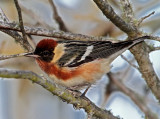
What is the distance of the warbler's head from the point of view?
346 cm

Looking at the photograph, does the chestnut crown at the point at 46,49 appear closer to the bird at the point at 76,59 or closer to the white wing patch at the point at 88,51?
the bird at the point at 76,59

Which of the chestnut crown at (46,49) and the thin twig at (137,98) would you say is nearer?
the chestnut crown at (46,49)

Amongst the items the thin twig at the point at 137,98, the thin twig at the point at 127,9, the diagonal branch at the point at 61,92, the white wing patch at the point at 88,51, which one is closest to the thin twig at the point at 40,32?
the white wing patch at the point at 88,51

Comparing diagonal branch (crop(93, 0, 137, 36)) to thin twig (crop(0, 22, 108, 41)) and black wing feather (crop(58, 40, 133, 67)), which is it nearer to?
black wing feather (crop(58, 40, 133, 67))

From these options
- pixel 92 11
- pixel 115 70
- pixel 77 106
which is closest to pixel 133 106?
pixel 115 70

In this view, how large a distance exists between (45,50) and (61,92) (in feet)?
3.28

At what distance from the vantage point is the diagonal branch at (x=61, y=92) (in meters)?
2.11

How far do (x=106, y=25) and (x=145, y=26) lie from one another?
1.52ft

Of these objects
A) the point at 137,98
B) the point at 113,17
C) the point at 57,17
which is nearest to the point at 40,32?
the point at 113,17

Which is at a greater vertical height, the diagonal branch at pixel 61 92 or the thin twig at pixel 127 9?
the thin twig at pixel 127 9

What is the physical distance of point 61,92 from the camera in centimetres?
260

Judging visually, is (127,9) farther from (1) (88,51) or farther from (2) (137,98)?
(2) (137,98)

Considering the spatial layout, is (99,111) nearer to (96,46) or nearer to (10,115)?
(96,46)

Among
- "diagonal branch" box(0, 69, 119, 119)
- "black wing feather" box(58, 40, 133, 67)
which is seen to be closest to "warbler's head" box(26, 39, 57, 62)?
"black wing feather" box(58, 40, 133, 67)
